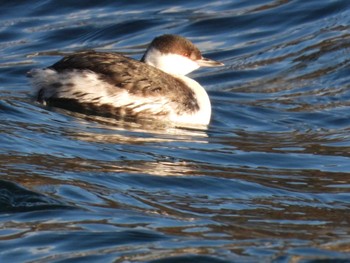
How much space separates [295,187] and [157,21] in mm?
8527

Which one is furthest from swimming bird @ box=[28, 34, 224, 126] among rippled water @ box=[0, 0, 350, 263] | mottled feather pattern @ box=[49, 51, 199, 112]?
rippled water @ box=[0, 0, 350, 263]

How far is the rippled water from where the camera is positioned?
22.1ft

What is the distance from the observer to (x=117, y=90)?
1116 centimetres

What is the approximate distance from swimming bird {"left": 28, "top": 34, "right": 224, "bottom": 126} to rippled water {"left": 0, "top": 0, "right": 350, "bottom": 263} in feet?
0.77

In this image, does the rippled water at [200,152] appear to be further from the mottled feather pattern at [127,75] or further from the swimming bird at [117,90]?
the mottled feather pattern at [127,75]

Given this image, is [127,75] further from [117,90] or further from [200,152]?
[200,152]

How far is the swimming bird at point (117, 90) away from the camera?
11.2 meters

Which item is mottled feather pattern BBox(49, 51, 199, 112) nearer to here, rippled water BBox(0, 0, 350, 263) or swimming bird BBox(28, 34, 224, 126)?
swimming bird BBox(28, 34, 224, 126)

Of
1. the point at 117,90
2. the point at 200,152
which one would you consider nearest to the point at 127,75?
the point at 117,90

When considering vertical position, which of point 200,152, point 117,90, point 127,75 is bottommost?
point 200,152

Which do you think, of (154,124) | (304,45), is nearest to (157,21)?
(304,45)

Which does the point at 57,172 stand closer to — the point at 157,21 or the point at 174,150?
the point at 174,150

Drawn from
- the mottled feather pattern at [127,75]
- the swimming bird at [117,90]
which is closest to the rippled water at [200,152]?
the swimming bird at [117,90]

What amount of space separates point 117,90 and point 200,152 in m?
1.65
